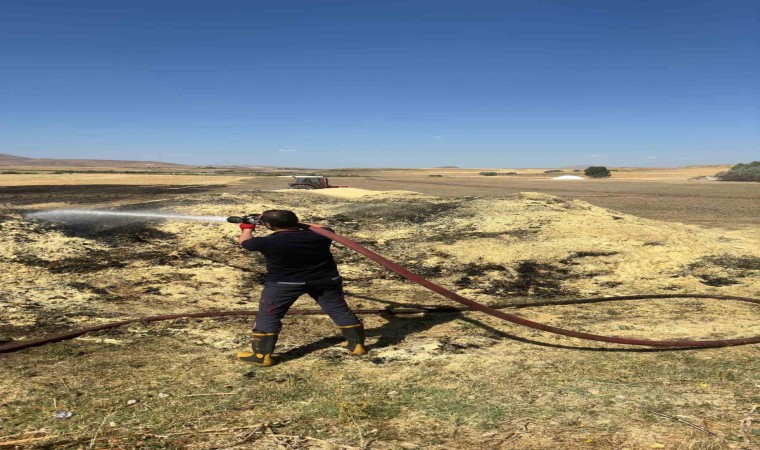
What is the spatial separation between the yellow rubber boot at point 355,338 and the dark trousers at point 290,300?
0.18 ft

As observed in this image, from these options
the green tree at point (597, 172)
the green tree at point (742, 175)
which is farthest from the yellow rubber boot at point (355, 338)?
the green tree at point (597, 172)

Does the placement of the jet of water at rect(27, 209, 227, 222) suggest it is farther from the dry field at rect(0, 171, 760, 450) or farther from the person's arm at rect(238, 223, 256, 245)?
the person's arm at rect(238, 223, 256, 245)

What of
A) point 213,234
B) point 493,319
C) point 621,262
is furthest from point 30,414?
point 621,262

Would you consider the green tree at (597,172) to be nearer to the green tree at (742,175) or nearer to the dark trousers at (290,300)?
the green tree at (742,175)

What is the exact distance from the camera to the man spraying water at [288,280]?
4742 mm

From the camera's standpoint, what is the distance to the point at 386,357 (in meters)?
5.05

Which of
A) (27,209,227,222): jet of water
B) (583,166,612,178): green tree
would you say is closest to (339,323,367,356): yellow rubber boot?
(27,209,227,222): jet of water

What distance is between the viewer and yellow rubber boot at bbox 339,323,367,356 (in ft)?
16.6

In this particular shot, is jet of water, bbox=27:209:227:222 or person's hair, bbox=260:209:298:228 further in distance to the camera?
jet of water, bbox=27:209:227:222

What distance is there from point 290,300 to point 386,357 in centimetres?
119

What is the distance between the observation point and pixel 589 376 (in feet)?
14.8

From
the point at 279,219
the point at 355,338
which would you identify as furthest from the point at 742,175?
the point at 279,219

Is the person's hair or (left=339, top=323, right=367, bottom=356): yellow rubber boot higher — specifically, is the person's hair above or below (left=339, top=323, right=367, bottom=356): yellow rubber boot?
above

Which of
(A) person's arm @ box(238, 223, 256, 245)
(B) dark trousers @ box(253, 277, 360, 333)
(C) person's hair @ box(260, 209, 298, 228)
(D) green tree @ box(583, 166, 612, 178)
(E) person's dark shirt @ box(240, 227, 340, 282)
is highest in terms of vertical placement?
(D) green tree @ box(583, 166, 612, 178)
